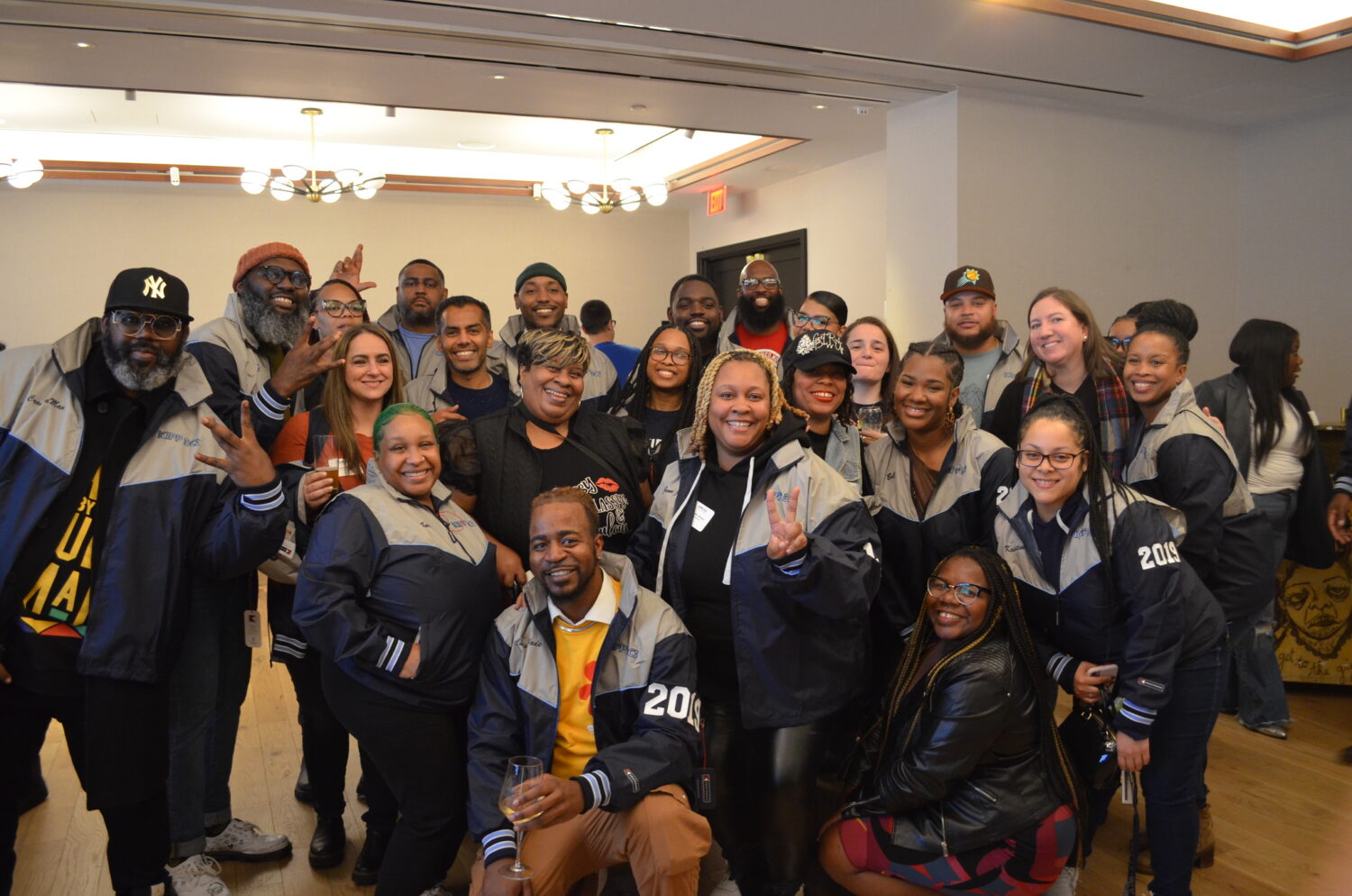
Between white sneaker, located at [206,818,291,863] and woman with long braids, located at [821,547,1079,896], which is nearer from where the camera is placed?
woman with long braids, located at [821,547,1079,896]

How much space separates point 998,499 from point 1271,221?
5.35 m

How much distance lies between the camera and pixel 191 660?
2926 millimetres

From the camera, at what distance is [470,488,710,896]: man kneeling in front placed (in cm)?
243

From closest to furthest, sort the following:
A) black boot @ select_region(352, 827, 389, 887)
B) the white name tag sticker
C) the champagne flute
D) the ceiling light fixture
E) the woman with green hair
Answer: the champagne flute → the woman with green hair → the white name tag sticker → black boot @ select_region(352, 827, 389, 887) → the ceiling light fixture

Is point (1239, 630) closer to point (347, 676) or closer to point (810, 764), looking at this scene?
point (810, 764)

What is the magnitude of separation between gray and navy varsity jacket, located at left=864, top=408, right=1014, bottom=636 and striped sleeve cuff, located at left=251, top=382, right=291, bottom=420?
1801 millimetres

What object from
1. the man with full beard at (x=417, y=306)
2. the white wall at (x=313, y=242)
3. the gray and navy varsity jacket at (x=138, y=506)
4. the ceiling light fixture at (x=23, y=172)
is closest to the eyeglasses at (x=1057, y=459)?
the gray and navy varsity jacket at (x=138, y=506)

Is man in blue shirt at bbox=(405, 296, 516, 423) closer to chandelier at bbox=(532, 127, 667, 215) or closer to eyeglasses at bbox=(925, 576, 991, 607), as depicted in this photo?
eyeglasses at bbox=(925, 576, 991, 607)

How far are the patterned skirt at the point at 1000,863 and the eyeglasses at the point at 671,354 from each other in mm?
1566

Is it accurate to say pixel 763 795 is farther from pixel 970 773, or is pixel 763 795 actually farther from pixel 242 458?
pixel 242 458

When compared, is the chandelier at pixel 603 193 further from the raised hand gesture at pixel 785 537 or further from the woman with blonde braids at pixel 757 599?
the raised hand gesture at pixel 785 537

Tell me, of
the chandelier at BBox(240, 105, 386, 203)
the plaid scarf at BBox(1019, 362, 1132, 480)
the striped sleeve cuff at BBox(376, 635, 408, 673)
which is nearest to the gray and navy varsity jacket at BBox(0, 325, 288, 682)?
the striped sleeve cuff at BBox(376, 635, 408, 673)

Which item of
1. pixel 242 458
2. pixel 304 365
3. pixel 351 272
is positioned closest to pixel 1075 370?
pixel 304 365

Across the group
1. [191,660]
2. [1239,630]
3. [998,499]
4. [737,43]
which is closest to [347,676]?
[191,660]
